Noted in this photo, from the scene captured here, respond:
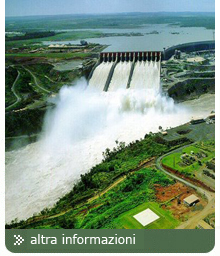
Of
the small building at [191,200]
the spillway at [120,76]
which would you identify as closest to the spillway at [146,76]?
the spillway at [120,76]

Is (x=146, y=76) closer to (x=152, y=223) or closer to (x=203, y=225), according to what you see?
(x=152, y=223)

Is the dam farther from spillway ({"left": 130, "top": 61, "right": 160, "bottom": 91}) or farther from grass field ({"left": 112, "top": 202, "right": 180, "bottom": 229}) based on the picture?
grass field ({"left": 112, "top": 202, "right": 180, "bottom": 229})

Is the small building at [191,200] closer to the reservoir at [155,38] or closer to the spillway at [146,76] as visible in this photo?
the spillway at [146,76]

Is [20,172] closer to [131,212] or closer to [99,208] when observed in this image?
[99,208]

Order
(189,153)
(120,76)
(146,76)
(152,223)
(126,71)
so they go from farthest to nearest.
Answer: (126,71)
(120,76)
(146,76)
(189,153)
(152,223)

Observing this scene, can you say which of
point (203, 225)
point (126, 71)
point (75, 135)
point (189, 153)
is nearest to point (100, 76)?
point (126, 71)

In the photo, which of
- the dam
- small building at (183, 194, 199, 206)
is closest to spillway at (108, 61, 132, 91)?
the dam
